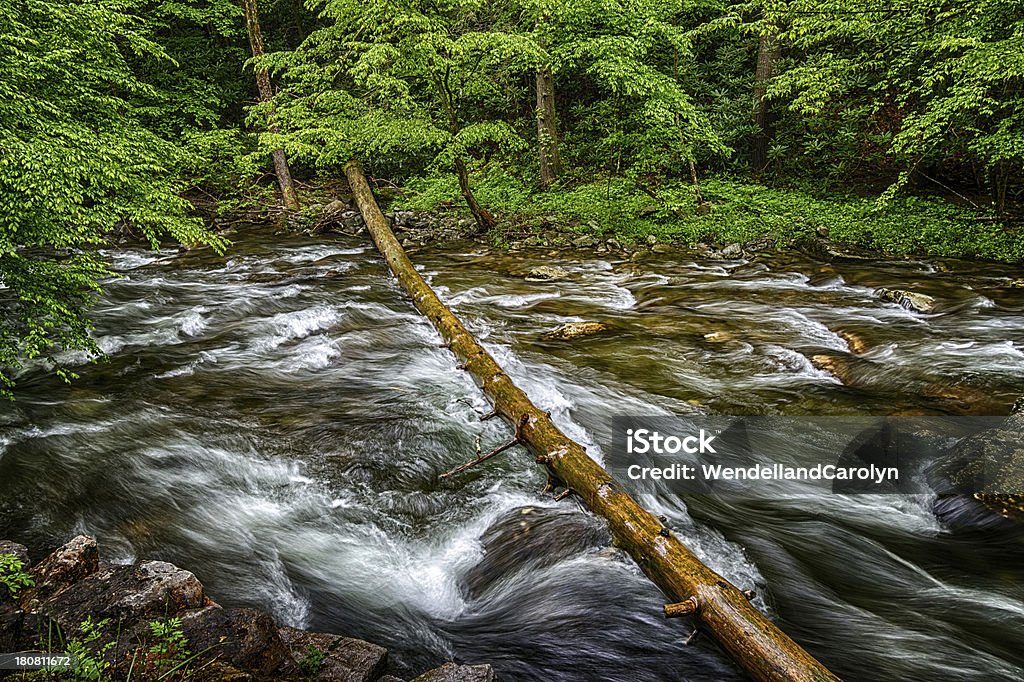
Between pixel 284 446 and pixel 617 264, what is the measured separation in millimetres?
7743

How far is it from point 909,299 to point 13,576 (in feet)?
32.2

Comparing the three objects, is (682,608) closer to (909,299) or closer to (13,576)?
(13,576)

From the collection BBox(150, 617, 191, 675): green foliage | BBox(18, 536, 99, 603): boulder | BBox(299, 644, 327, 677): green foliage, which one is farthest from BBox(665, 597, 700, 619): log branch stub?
BBox(18, 536, 99, 603): boulder

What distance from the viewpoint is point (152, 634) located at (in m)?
2.64

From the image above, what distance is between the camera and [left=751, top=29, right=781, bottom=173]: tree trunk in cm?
1419

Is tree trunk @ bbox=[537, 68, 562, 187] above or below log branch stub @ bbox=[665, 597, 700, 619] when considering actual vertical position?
above

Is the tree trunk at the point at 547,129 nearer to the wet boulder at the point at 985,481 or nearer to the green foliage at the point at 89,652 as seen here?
the wet boulder at the point at 985,481

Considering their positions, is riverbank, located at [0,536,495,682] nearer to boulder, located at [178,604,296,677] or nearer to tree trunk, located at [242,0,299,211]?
boulder, located at [178,604,296,677]

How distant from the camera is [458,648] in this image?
3.50m

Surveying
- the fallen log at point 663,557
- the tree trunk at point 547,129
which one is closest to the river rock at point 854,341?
the fallen log at point 663,557

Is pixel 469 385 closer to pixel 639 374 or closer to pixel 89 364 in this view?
pixel 639 374

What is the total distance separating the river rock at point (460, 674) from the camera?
106 inches

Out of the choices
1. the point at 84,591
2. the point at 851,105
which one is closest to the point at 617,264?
the point at 851,105

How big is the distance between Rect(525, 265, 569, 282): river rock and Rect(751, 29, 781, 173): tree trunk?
22.8 feet
